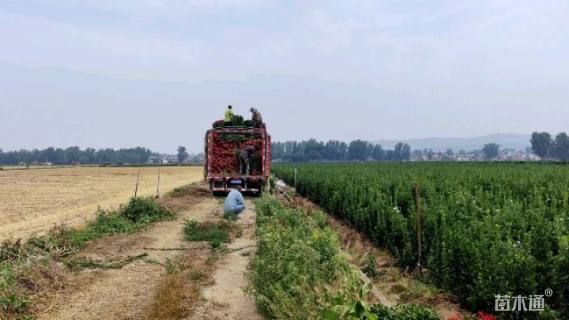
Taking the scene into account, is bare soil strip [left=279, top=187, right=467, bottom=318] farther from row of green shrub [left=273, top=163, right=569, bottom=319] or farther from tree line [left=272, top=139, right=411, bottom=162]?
tree line [left=272, top=139, right=411, bottom=162]

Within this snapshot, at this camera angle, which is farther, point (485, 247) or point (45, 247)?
point (45, 247)

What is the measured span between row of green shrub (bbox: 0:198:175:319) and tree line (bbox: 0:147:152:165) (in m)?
164

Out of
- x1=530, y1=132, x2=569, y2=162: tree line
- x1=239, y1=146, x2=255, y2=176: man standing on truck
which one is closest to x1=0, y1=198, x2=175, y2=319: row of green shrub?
x1=239, y1=146, x2=255, y2=176: man standing on truck

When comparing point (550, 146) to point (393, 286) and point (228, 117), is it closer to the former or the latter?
point (228, 117)

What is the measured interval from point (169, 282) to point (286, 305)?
2748 millimetres

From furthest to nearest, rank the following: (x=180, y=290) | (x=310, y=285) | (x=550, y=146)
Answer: (x=550, y=146) < (x=180, y=290) < (x=310, y=285)

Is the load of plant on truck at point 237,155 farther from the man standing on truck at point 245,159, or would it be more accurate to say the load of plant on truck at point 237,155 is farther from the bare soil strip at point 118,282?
the bare soil strip at point 118,282

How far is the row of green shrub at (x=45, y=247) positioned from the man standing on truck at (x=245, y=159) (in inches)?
258

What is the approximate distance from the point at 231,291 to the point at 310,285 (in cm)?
229

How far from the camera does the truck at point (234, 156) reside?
73.5 ft

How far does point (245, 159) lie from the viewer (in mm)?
22344

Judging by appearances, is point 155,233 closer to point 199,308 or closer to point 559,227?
point 199,308

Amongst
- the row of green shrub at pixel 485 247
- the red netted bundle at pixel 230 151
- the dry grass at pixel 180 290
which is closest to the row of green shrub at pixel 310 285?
the dry grass at pixel 180 290

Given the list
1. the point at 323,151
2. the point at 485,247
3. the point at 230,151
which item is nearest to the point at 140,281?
the point at 485,247
